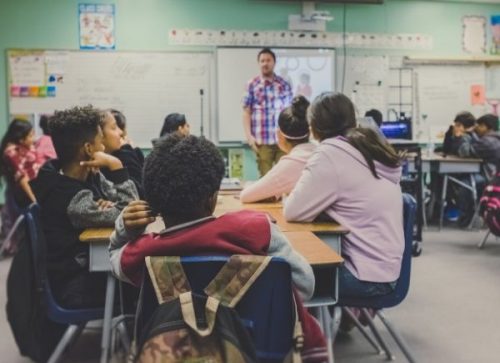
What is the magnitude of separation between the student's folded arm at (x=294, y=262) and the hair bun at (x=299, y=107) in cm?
155

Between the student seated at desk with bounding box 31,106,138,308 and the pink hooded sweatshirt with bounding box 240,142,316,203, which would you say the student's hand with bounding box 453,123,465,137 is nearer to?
the pink hooded sweatshirt with bounding box 240,142,316,203

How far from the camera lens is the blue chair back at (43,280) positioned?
2027 mm

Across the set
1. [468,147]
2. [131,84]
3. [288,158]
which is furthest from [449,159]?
[288,158]

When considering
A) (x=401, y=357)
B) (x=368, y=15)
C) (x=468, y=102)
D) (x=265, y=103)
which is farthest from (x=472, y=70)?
(x=401, y=357)

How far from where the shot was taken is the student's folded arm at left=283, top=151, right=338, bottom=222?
7.07 feet

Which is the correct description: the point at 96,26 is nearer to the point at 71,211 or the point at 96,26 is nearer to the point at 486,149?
the point at 486,149

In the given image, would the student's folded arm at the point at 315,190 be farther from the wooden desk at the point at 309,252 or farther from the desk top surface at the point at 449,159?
the desk top surface at the point at 449,159

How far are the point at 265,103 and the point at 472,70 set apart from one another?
3.19 m

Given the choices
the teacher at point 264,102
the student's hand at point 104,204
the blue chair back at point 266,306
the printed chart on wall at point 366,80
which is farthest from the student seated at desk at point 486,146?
the blue chair back at point 266,306

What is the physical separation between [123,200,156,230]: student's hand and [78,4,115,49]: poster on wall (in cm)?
522

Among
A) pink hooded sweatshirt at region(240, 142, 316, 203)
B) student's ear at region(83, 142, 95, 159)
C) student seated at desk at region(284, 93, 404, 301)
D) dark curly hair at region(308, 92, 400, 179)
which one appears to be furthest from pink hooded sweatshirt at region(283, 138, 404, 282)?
student's ear at region(83, 142, 95, 159)

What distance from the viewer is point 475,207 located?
586cm

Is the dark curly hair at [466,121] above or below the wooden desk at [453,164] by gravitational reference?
above

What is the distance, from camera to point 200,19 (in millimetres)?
6402
